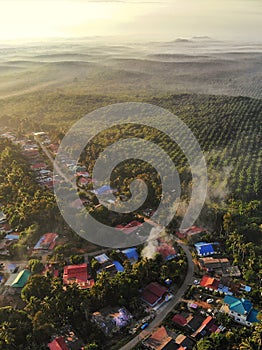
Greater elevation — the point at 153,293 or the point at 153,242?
the point at 153,242

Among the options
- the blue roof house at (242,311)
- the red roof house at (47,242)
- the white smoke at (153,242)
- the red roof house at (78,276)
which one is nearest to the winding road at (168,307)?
the white smoke at (153,242)

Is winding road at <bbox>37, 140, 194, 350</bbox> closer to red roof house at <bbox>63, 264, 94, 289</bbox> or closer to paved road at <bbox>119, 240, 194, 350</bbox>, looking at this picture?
paved road at <bbox>119, 240, 194, 350</bbox>

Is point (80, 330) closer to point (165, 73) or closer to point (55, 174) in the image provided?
point (55, 174)

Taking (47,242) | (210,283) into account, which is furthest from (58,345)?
(210,283)

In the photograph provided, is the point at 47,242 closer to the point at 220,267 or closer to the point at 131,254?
the point at 131,254

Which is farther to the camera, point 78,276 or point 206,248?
point 206,248

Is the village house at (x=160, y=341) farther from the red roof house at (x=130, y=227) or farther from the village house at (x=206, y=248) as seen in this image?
the red roof house at (x=130, y=227)
